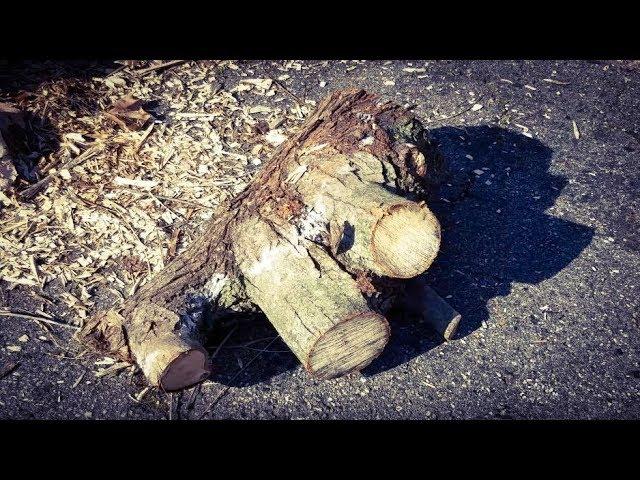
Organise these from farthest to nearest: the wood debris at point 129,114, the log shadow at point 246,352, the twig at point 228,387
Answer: the wood debris at point 129,114, the log shadow at point 246,352, the twig at point 228,387

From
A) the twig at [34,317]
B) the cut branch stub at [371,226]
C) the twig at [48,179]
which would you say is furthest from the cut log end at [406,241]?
the twig at [48,179]

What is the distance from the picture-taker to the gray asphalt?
11.5ft

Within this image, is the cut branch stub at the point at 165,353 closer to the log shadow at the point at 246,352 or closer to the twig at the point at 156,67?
the log shadow at the point at 246,352

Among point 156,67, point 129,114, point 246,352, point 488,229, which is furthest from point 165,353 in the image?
point 156,67

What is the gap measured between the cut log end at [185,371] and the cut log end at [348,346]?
0.62 m

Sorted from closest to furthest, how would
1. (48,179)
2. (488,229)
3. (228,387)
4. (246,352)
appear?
(228,387), (246,352), (488,229), (48,179)

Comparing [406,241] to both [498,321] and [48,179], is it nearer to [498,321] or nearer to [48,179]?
[498,321]

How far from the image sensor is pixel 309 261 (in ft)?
10.6

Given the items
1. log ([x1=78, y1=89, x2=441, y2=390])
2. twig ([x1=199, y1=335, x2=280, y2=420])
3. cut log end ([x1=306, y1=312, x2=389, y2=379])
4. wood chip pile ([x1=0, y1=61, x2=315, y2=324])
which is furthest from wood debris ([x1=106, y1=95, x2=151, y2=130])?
cut log end ([x1=306, y1=312, x2=389, y2=379])

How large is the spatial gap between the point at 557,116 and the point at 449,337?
122 inches

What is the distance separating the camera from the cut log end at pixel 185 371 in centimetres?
312

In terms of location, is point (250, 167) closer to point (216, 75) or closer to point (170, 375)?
point (216, 75)

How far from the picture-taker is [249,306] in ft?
11.9

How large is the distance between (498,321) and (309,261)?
5.17 ft
